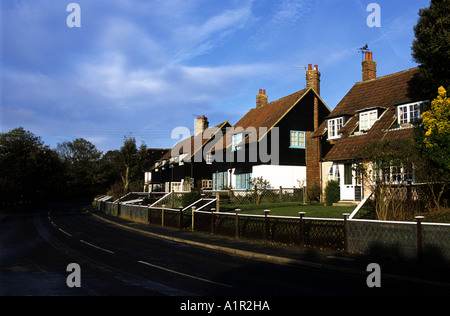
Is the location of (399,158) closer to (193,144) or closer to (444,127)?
(444,127)

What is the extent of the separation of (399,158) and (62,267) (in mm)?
12585

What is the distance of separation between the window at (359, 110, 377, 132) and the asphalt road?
1732 cm

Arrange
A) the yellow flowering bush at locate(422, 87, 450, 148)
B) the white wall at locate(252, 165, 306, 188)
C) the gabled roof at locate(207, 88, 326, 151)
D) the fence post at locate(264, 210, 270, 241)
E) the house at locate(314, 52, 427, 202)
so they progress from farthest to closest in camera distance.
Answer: the gabled roof at locate(207, 88, 326, 151) → the white wall at locate(252, 165, 306, 188) → the house at locate(314, 52, 427, 202) → the fence post at locate(264, 210, 270, 241) → the yellow flowering bush at locate(422, 87, 450, 148)

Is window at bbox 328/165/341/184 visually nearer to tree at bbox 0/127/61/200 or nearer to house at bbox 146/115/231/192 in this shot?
house at bbox 146/115/231/192

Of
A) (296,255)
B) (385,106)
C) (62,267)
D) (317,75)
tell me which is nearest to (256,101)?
(317,75)

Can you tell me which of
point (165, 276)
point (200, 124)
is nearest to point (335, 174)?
point (165, 276)

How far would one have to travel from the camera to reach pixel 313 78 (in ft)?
131

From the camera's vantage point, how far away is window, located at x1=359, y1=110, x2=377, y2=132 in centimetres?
2759

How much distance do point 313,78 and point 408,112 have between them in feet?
53.3

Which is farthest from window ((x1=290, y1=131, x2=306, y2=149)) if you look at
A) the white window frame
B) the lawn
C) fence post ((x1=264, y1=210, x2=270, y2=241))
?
fence post ((x1=264, y1=210, x2=270, y2=241))

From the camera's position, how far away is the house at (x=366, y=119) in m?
24.8

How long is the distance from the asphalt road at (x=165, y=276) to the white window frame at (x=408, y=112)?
16412 mm

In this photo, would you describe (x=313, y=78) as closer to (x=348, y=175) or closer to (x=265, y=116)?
(x=265, y=116)

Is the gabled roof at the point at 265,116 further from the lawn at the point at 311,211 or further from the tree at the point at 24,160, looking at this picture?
the tree at the point at 24,160
